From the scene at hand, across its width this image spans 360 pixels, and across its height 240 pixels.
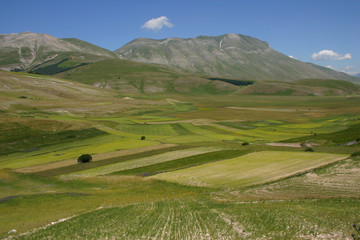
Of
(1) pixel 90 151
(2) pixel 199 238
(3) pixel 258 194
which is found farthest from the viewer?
(1) pixel 90 151

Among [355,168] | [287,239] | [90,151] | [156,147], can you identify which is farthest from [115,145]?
[287,239]

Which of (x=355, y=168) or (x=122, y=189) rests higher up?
(x=355, y=168)

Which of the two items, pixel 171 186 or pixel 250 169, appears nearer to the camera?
pixel 171 186

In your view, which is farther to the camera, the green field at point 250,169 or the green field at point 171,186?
the green field at point 250,169

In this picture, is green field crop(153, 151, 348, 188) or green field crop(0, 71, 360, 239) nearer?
green field crop(0, 71, 360, 239)

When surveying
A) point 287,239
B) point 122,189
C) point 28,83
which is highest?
point 28,83

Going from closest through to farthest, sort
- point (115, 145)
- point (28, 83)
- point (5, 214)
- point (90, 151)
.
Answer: point (5, 214), point (90, 151), point (115, 145), point (28, 83)

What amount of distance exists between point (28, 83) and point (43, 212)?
184814 millimetres

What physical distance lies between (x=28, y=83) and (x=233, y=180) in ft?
614

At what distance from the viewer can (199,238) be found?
18656mm

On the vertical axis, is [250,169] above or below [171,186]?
above

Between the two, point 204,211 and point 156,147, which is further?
point 156,147

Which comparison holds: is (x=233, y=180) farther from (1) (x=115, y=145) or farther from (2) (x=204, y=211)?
(1) (x=115, y=145)

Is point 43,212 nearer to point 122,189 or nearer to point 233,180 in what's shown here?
point 122,189
